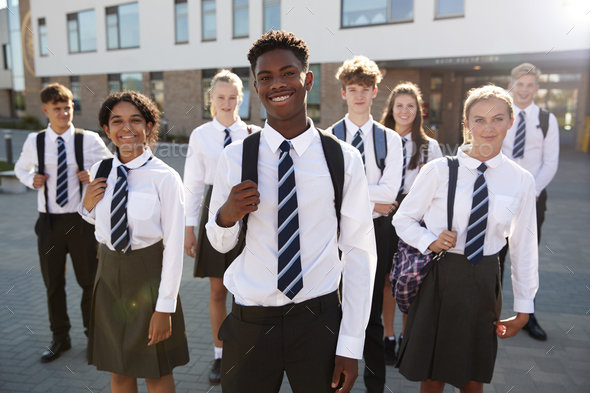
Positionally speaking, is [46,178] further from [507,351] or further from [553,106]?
[553,106]

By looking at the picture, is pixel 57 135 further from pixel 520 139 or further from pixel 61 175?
pixel 520 139

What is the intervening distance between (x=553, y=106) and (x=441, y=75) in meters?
6.50

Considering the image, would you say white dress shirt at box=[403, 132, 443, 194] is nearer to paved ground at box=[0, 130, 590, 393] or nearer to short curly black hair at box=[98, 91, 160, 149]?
paved ground at box=[0, 130, 590, 393]

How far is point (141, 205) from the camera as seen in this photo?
2629mm

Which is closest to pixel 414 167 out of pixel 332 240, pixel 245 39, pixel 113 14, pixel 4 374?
pixel 332 240

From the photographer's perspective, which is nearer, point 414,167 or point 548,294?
point 414,167

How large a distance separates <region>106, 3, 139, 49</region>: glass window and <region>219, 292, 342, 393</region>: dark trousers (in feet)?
82.2

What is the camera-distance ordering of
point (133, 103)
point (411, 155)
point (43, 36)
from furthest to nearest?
point (43, 36)
point (411, 155)
point (133, 103)

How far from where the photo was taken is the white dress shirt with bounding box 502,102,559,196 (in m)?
4.57

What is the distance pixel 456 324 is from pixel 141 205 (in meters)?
2.03

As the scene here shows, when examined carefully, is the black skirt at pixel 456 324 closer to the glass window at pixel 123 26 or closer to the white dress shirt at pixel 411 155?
the white dress shirt at pixel 411 155

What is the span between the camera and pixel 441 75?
20609mm

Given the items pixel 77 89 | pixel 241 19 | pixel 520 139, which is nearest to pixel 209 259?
pixel 520 139

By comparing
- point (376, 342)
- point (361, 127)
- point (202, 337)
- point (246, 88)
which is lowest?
point (202, 337)
